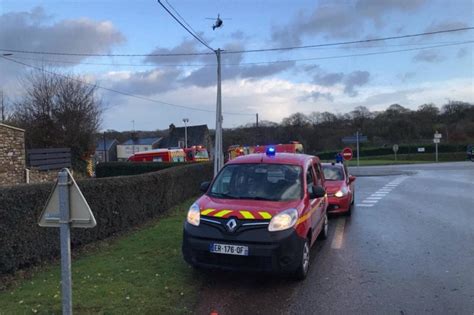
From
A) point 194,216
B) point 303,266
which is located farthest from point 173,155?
point 303,266

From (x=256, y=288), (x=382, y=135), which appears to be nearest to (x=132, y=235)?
(x=256, y=288)

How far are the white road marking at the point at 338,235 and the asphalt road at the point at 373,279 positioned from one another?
0.06 ft

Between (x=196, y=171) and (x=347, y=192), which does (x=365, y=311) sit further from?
(x=196, y=171)

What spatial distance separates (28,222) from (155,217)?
225 inches

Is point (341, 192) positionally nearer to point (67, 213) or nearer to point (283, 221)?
point (283, 221)

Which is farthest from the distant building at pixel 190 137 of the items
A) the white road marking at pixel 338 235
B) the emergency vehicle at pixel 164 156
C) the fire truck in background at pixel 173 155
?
the white road marking at pixel 338 235

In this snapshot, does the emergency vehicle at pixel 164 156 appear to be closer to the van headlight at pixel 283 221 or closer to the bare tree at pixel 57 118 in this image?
the bare tree at pixel 57 118

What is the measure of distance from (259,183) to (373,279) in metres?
2.19

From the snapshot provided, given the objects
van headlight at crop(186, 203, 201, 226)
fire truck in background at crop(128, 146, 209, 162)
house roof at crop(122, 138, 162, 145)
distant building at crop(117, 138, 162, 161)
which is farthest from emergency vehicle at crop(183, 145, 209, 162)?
house roof at crop(122, 138, 162, 145)

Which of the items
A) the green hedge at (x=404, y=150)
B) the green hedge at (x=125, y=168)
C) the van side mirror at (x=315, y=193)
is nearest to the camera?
the van side mirror at (x=315, y=193)

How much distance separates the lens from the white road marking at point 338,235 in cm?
912

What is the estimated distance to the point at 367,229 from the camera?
1085cm

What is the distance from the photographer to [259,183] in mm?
7387

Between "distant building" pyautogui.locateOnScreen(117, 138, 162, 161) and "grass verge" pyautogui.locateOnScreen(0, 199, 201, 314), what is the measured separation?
90.0 meters
